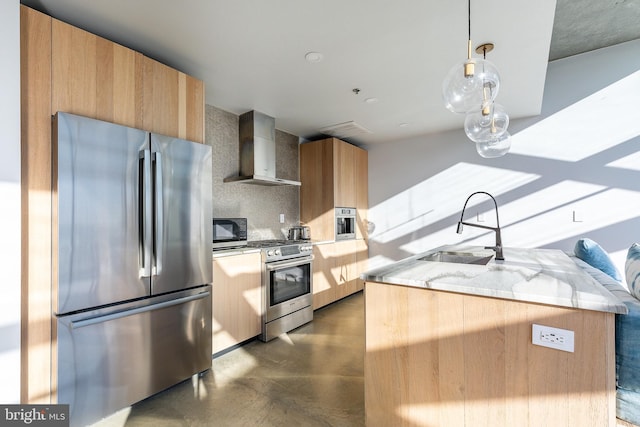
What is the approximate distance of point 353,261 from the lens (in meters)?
4.54

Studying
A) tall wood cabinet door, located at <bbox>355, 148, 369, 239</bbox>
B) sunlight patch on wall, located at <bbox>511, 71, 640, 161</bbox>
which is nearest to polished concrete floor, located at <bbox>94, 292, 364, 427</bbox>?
tall wood cabinet door, located at <bbox>355, 148, 369, 239</bbox>

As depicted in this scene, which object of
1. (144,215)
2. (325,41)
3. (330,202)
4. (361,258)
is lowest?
(361,258)

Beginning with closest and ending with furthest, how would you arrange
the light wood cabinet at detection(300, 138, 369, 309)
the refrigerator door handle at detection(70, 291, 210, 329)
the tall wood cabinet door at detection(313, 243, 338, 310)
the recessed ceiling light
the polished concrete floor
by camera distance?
the refrigerator door handle at detection(70, 291, 210, 329) → the polished concrete floor → the recessed ceiling light → the tall wood cabinet door at detection(313, 243, 338, 310) → the light wood cabinet at detection(300, 138, 369, 309)

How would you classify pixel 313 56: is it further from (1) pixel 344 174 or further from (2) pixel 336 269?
(2) pixel 336 269

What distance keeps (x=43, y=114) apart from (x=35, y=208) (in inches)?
20.6

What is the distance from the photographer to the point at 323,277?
3.88 meters

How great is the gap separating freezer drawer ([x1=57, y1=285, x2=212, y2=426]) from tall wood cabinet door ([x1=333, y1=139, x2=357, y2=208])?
8.10ft

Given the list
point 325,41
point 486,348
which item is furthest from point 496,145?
point 486,348

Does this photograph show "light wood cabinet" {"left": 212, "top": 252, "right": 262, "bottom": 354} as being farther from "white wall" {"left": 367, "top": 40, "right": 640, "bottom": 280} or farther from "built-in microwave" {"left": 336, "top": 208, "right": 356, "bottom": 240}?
"white wall" {"left": 367, "top": 40, "right": 640, "bottom": 280}

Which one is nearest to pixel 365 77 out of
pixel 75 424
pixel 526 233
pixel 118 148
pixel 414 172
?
pixel 118 148

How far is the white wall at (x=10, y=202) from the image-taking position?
1.40 m

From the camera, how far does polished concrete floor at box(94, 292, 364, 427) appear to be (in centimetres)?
181

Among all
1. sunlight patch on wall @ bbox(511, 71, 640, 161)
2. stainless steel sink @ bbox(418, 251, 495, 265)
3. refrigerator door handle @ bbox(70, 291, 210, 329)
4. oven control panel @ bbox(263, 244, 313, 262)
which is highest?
sunlight patch on wall @ bbox(511, 71, 640, 161)

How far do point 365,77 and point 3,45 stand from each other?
2.32 metres
